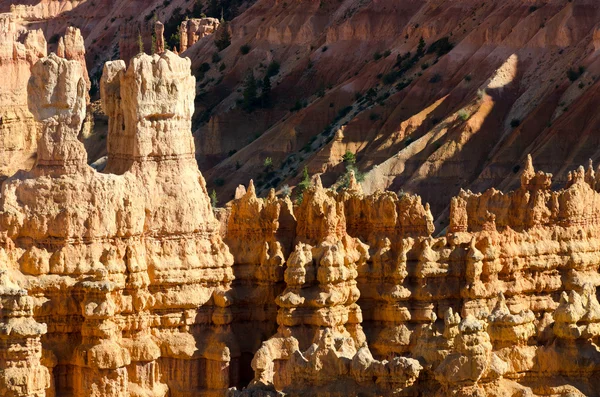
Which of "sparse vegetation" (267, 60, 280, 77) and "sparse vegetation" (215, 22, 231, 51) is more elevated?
"sparse vegetation" (215, 22, 231, 51)

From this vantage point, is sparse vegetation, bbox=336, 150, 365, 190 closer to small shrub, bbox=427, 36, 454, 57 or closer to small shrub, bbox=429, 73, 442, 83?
small shrub, bbox=429, 73, 442, 83

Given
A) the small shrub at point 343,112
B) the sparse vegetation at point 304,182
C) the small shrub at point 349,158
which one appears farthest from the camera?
the small shrub at point 343,112

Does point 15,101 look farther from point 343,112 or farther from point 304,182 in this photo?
point 343,112

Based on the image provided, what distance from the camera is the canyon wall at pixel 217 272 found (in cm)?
5256

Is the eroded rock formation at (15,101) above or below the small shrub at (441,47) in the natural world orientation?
below

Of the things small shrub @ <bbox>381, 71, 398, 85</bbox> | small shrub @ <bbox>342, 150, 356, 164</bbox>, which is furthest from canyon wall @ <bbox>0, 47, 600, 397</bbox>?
small shrub @ <bbox>381, 71, 398, 85</bbox>

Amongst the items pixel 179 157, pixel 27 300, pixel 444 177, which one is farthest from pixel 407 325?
pixel 444 177

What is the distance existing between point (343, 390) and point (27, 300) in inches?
267

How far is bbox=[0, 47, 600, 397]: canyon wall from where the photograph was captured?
5256 centimetres

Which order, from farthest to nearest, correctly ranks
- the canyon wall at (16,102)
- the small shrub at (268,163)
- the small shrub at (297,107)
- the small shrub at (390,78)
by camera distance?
the small shrub at (297,107) → the small shrub at (390,78) → the small shrub at (268,163) → the canyon wall at (16,102)

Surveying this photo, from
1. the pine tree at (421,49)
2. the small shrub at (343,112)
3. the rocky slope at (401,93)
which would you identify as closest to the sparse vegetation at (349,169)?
the rocky slope at (401,93)

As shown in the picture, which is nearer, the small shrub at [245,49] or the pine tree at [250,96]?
the pine tree at [250,96]

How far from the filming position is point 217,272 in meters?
56.0

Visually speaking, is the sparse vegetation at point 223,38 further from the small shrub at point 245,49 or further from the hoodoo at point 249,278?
the hoodoo at point 249,278
